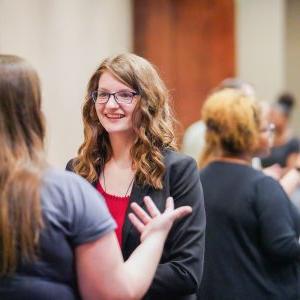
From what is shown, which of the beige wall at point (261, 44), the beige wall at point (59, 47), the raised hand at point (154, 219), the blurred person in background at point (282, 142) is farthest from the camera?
the beige wall at point (261, 44)

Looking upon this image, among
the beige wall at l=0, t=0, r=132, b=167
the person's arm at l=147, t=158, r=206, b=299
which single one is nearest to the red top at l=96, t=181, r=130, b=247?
the person's arm at l=147, t=158, r=206, b=299

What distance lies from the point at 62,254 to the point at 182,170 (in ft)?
2.03

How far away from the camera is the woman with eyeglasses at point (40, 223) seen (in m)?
1.33

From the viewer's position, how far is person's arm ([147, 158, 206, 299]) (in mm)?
1779

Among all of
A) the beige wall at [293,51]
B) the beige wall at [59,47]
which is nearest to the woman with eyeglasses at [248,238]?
the beige wall at [59,47]

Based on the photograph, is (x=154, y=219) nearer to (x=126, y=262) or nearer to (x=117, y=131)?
(x=126, y=262)

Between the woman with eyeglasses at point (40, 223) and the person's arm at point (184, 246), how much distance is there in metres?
0.36

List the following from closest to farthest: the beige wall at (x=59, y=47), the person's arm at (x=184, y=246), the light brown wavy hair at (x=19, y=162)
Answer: the light brown wavy hair at (x=19, y=162) < the person's arm at (x=184, y=246) < the beige wall at (x=59, y=47)

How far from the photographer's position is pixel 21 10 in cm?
386

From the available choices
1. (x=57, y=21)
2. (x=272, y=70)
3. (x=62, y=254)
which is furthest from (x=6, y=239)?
(x=272, y=70)

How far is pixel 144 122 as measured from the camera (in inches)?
76.0

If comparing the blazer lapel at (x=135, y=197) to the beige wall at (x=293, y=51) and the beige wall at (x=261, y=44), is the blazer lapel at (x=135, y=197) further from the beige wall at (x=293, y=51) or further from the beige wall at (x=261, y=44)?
the beige wall at (x=293, y=51)

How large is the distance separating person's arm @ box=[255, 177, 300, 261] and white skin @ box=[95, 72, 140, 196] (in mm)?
585

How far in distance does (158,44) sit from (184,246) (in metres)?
3.83
